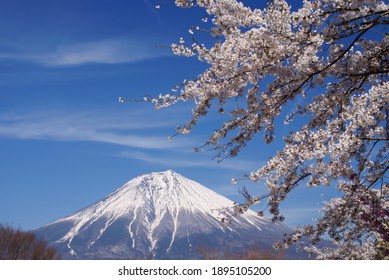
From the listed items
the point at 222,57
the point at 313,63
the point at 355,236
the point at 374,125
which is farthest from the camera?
the point at 355,236

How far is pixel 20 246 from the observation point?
69.2 meters

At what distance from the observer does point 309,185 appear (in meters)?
6.44

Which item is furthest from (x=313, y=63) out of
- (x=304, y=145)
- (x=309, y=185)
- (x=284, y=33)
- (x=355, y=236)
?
(x=355, y=236)

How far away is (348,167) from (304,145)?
2.09 ft

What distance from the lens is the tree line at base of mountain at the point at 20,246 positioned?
219 feet

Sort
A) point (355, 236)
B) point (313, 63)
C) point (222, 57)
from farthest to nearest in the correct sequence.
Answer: point (355, 236) → point (222, 57) → point (313, 63)

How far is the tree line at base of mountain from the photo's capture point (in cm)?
6662
